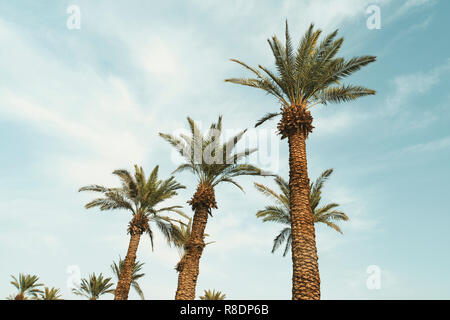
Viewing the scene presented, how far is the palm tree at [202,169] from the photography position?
15.7m

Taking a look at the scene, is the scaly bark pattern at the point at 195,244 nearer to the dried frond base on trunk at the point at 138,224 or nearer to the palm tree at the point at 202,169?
the palm tree at the point at 202,169

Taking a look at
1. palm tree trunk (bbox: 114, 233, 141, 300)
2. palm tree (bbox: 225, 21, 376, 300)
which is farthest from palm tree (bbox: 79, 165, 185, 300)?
palm tree (bbox: 225, 21, 376, 300)

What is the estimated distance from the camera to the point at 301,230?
10.4 m

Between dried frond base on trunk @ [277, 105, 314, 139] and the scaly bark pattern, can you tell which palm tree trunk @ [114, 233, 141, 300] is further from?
dried frond base on trunk @ [277, 105, 314, 139]

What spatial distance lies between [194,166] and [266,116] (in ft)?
17.2

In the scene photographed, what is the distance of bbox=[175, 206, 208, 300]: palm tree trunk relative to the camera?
15.0m

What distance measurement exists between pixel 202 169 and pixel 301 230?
8517mm

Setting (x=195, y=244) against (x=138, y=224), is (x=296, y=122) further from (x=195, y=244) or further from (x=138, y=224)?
(x=138, y=224)

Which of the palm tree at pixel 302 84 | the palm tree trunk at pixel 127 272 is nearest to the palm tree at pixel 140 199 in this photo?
the palm tree trunk at pixel 127 272

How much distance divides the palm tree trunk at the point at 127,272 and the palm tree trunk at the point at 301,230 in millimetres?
12639

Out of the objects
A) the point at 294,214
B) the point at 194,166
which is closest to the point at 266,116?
the point at 194,166
